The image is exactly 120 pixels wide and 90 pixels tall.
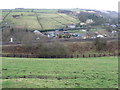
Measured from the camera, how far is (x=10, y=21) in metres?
96.0

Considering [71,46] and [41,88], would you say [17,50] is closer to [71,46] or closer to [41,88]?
[71,46]

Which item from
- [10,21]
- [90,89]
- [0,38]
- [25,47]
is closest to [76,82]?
[90,89]

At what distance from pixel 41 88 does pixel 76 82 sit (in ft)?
9.18

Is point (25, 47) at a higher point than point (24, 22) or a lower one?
lower

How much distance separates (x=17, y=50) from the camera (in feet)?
169

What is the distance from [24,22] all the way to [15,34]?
114 ft

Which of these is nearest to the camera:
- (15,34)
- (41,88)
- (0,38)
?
(41,88)

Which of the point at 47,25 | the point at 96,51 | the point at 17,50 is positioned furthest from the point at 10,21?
the point at 96,51

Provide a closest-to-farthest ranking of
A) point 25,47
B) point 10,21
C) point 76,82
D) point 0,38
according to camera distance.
→ point 76,82, point 25,47, point 0,38, point 10,21

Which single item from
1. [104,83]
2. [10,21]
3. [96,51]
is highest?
[10,21]

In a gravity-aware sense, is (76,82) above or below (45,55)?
above

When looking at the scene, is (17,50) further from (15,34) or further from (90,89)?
(90,89)

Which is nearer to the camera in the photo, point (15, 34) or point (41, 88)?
point (41, 88)

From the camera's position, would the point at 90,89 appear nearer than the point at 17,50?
Yes
